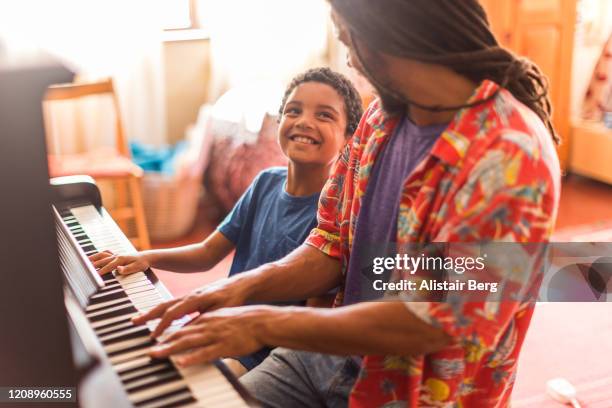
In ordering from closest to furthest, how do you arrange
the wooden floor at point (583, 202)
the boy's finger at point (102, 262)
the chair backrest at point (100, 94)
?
the boy's finger at point (102, 262) < the chair backrest at point (100, 94) < the wooden floor at point (583, 202)

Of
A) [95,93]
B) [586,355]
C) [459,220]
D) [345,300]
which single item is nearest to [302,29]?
[95,93]

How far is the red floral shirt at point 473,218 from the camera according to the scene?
0.96 m

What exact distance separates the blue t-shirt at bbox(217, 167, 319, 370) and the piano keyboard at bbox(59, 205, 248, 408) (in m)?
0.41

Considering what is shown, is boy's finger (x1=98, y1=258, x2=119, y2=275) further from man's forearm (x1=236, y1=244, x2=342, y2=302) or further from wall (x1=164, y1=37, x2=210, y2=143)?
wall (x1=164, y1=37, x2=210, y2=143)

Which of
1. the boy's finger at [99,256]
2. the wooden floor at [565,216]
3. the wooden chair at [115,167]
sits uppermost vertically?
the boy's finger at [99,256]

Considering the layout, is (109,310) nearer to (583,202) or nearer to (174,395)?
(174,395)

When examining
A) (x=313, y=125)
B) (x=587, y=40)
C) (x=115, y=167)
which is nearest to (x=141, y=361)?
(x=313, y=125)

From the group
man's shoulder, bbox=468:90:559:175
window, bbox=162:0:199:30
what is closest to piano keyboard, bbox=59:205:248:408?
man's shoulder, bbox=468:90:559:175

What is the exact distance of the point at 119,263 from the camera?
1.41 meters

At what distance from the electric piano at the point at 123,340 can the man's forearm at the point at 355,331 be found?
Answer: 11 centimetres

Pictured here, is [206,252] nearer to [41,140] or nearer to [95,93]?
[41,140]

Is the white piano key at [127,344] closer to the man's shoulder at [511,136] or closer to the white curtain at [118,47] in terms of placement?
the man's shoulder at [511,136]

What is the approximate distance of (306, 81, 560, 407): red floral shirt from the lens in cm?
96


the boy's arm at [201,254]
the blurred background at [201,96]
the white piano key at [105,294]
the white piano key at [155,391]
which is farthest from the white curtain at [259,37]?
the white piano key at [155,391]
